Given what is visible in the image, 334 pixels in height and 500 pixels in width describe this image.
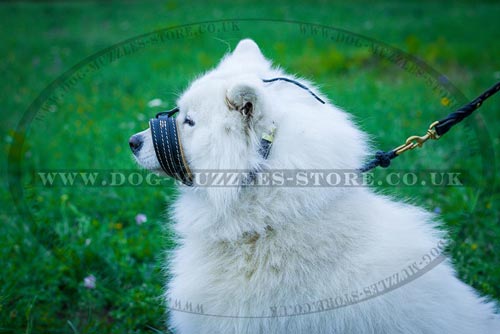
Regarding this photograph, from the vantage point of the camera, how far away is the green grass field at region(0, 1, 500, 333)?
10.5 feet

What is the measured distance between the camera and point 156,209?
3.97 m

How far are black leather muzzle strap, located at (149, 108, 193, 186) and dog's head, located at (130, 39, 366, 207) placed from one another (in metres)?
0.03

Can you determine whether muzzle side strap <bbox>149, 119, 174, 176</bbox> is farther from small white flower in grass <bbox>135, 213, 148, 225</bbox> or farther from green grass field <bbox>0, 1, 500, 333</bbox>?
small white flower in grass <bbox>135, 213, 148, 225</bbox>

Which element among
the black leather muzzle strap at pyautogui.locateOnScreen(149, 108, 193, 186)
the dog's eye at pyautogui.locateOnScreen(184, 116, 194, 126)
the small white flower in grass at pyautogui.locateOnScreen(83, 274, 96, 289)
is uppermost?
the dog's eye at pyautogui.locateOnScreen(184, 116, 194, 126)

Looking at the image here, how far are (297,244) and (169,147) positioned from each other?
34.8 inches

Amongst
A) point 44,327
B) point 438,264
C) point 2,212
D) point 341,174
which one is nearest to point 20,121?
point 2,212

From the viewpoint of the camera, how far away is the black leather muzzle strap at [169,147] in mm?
2312

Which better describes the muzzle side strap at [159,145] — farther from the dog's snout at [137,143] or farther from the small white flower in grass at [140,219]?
the small white flower in grass at [140,219]

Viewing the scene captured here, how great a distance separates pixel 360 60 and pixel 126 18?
6945 millimetres

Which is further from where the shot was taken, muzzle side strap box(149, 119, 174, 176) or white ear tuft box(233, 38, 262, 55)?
white ear tuft box(233, 38, 262, 55)

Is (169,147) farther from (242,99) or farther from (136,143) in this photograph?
(242,99)

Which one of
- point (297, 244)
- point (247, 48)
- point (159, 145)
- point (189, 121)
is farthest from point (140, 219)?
point (297, 244)

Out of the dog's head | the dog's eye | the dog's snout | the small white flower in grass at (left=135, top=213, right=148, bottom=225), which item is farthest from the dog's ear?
the small white flower in grass at (left=135, top=213, right=148, bottom=225)

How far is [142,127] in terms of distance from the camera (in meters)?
5.22
